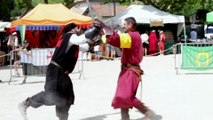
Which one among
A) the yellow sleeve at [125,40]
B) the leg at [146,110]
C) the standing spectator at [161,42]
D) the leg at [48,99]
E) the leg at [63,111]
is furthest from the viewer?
the standing spectator at [161,42]

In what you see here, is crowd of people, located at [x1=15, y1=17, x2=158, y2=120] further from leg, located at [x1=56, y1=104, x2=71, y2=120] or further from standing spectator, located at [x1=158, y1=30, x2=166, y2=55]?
standing spectator, located at [x1=158, y1=30, x2=166, y2=55]

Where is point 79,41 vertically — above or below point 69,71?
above

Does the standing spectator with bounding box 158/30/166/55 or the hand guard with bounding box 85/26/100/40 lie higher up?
the hand guard with bounding box 85/26/100/40

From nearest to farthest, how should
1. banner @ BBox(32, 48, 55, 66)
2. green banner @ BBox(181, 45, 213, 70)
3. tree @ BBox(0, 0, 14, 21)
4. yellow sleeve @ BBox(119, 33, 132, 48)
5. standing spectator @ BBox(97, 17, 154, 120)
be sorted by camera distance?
1. yellow sleeve @ BBox(119, 33, 132, 48)
2. standing spectator @ BBox(97, 17, 154, 120)
3. banner @ BBox(32, 48, 55, 66)
4. green banner @ BBox(181, 45, 213, 70)
5. tree @ BBox(0, 0, 14, 21)

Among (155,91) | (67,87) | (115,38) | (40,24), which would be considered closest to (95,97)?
(155,91)

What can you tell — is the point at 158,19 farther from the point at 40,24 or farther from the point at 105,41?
the point at 105,41

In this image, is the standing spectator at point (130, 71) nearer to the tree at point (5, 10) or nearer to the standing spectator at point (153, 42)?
the standing spectator at point (153, 42)

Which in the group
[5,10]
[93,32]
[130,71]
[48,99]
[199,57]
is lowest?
[48,99]

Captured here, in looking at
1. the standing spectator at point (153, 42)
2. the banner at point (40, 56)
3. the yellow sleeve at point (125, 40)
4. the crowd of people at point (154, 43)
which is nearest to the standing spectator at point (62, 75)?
the yellow sleeve at point (125, 40)

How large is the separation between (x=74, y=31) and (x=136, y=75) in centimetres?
111

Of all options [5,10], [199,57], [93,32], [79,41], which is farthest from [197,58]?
[5,10]

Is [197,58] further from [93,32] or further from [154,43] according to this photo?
[154,43]

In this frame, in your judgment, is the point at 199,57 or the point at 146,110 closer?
the point at 146,110

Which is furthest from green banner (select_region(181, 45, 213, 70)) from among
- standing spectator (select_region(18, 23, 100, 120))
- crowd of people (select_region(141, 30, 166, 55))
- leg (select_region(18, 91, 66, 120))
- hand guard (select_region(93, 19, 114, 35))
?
crowd of people (select_region(141, 30, 166, 55))
